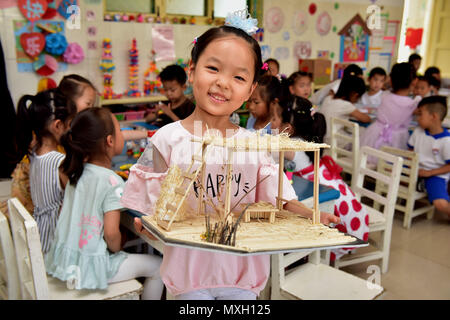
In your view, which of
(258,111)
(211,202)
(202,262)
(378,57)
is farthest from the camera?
(378,57)

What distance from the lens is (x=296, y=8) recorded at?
4.36 metres

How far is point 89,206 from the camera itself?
1312mm

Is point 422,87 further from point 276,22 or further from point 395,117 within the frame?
point 276,22

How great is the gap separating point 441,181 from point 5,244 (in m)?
2.47

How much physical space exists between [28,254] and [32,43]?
2195 mm

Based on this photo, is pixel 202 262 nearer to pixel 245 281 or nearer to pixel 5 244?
pixel 245 281

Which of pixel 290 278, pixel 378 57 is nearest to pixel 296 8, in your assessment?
pixel 378 57

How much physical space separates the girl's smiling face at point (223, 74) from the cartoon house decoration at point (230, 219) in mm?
80

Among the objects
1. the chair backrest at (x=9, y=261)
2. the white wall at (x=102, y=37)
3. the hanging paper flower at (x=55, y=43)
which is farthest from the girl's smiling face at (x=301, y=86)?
the chair backrest at (x=9, y=261)

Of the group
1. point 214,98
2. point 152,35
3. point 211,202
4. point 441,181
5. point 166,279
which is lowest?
point 441,181

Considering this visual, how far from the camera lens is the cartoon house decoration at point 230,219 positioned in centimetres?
63

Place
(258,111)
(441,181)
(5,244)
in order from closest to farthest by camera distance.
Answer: (5,244), (258,111), (441,181)

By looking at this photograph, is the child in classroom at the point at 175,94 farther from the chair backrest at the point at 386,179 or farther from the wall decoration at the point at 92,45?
the chair backrest at the point at 386,179
